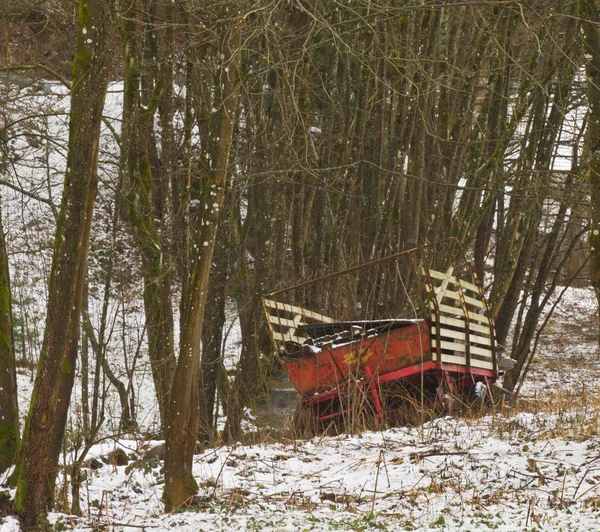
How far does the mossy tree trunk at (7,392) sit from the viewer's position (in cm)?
628

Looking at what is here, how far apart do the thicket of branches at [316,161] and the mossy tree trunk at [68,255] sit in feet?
4.91

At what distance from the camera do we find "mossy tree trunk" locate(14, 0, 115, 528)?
200 inches

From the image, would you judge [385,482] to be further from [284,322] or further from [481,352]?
[284,322]

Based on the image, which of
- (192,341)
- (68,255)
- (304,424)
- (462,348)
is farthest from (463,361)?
(68,255)

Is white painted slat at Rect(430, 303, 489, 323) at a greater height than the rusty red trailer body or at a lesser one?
greater

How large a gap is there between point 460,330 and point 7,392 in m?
5.96

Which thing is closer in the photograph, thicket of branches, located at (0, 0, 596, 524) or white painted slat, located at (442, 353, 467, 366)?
white painted slat, located at (442, 353, 467, 366)

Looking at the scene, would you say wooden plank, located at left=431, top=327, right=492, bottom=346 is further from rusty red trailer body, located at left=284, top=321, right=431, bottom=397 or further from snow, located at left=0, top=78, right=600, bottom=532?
snow, located at left=0, top=78, right=600, bottom=532

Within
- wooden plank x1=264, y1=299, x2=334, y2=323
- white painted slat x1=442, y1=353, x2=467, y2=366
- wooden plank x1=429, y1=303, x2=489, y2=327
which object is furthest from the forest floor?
wooden plank x1=264, y1=299, x2=334, y2=323

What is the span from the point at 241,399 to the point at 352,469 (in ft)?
20.3

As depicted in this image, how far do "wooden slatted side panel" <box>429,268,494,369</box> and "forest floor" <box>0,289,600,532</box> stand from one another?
1.63 m

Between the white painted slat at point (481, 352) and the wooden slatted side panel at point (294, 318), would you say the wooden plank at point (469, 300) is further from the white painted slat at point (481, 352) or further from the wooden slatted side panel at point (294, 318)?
the wooden slatted side panel at point (294, 318)

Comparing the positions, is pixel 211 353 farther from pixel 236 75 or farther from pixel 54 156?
pixel 54 156

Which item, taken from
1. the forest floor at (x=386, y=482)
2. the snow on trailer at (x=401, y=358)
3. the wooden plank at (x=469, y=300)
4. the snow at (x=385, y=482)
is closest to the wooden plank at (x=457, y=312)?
the snow on trailer at (x=401, y=358)
